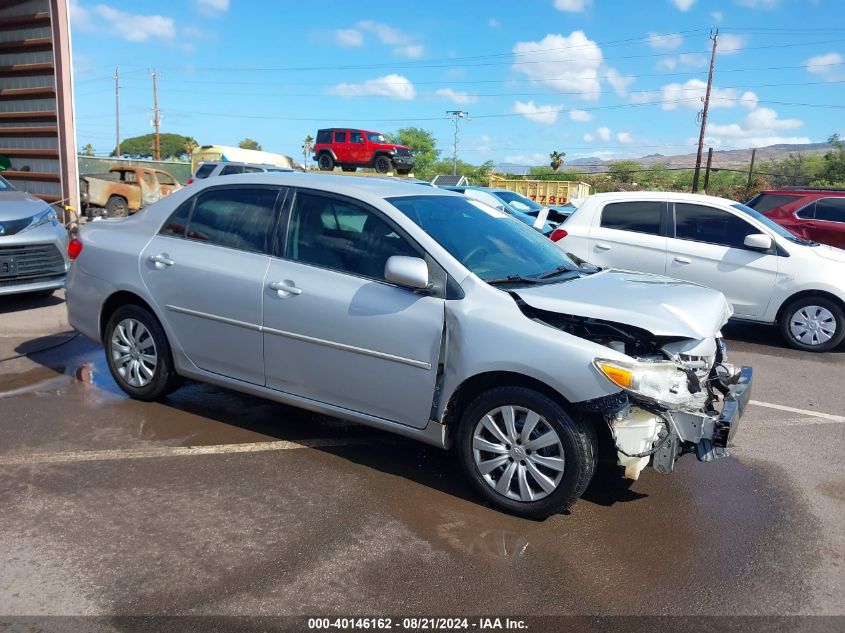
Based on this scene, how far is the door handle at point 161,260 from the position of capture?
200 inches

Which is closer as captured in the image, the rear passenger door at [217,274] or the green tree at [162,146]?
the rear passenger door at [217,274]

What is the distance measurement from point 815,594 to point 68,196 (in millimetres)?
14024

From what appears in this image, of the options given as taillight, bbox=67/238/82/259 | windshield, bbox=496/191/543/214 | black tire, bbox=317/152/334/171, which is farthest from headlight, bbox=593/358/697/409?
black tire, bbox=317/152/334/171

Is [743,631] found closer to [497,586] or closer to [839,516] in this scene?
[497,586]

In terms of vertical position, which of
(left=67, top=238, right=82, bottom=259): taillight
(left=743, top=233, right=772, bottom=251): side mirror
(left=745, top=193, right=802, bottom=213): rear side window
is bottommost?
(left=67, top=238, right=82, bottom=259): taillight

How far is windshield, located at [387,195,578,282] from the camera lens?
4.30 metres

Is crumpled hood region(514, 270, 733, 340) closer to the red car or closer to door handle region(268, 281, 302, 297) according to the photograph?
door handle region(268, 281, 302, 297)

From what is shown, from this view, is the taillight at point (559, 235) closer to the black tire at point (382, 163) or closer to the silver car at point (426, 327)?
the silver car at point (426, 327)

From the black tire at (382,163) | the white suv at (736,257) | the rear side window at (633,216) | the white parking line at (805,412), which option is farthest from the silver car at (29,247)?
the black tire at (382,163)

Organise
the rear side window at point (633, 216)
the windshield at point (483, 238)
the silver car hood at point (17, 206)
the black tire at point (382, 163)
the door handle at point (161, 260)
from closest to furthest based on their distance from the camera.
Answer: the windshield at point (483, 238), the door handle at point (161, 260), the silver car hood at point (17, 206), the rear side window at point (633, 216), the black tire at point (382, 163)

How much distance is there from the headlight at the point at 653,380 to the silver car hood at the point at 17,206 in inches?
282

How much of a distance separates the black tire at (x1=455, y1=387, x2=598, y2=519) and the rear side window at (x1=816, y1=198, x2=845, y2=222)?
32.9ft

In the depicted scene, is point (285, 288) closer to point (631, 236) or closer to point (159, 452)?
point (159, 452)

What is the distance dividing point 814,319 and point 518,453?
233 inches
